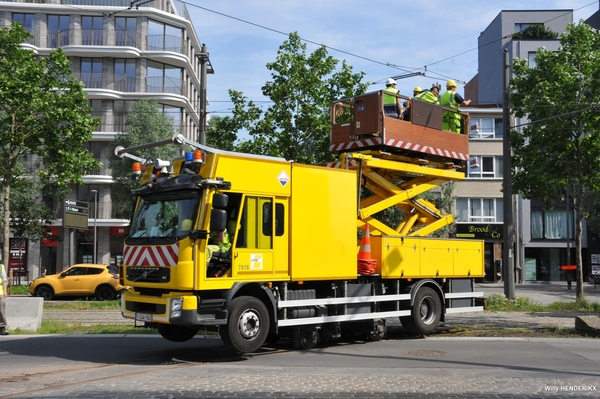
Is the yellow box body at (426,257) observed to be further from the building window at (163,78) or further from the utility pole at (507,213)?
the building window at (163,78)

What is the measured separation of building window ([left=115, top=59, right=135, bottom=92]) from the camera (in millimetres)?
47688

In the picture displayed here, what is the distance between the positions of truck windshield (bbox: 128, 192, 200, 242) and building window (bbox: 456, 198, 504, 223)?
40.1 m

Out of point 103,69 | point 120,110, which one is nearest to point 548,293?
point 120,110

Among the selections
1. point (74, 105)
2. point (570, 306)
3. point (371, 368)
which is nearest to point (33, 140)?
point (74, 105)

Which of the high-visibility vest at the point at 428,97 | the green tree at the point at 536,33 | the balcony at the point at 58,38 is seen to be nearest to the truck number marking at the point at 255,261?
the high-visibility vest at the point at 428,97

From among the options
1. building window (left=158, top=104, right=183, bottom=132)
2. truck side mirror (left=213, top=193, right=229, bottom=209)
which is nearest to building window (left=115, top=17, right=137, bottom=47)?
building window (left=158, top=104, right=183, bottom=132)

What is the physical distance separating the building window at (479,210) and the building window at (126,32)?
86.3ft

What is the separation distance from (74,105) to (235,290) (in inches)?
526

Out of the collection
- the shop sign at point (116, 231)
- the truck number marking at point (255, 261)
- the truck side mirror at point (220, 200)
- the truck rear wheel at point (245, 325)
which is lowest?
the truck rear wheel at point (245, 325)

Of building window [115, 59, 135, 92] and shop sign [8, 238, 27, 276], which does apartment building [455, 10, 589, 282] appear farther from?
shop sign [8, 238, 27, 276]

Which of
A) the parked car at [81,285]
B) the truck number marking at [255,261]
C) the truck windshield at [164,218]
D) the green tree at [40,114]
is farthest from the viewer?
the parked car at [81,285]

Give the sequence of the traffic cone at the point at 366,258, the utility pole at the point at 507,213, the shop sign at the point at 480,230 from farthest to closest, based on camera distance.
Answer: the shop sign at the point at 480,230
the utility pole at the point at 507,213
the traffic cone at the point at 366,258

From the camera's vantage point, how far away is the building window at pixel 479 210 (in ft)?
159

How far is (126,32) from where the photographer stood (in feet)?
155
